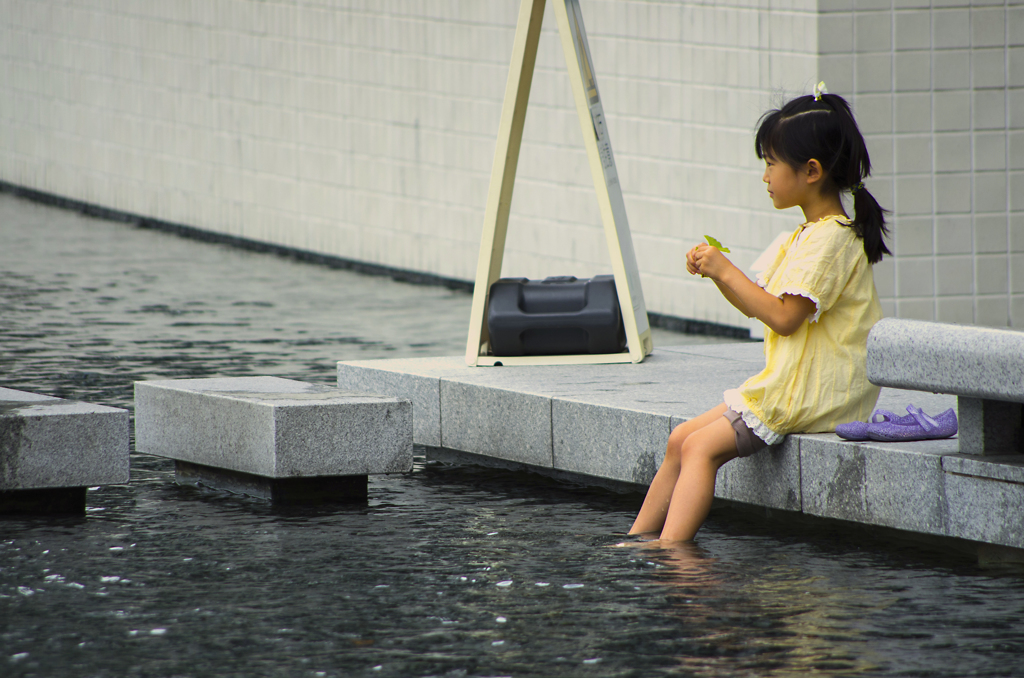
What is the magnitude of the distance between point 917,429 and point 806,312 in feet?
1.57

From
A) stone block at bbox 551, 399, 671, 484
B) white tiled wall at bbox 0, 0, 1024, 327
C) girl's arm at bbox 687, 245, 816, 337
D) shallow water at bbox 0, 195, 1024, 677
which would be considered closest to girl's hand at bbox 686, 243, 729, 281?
girl's arm at bbox 687, 245, 816, 337

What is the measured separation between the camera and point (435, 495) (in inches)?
244

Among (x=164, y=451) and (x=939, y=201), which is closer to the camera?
(x=164, y=451)

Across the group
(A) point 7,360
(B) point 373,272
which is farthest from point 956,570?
(B) point 373,272

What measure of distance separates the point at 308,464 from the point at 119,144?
1259cm

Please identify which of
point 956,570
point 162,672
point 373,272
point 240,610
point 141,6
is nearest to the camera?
point 162,672

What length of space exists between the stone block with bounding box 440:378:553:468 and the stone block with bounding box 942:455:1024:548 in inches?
69.6

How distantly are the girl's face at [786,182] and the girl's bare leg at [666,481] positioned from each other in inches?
25.4

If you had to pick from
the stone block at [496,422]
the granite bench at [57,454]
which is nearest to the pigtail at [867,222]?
the stone block at [496,422]

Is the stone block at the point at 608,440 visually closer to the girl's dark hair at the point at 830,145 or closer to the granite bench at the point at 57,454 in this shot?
the girl's dark hair at the point at 830,145

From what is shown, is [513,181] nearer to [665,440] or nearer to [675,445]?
[665,440]

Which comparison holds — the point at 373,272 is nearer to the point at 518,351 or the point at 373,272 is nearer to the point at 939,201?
the point at 939,201

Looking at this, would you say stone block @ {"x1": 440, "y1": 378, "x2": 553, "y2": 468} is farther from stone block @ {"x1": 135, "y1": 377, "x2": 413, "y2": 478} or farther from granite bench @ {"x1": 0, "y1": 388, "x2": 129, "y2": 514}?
granite bench @ {"x1": 0, "y1": 388, "x2": 129, "y2": 514}

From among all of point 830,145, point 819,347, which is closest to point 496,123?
point 830,145
